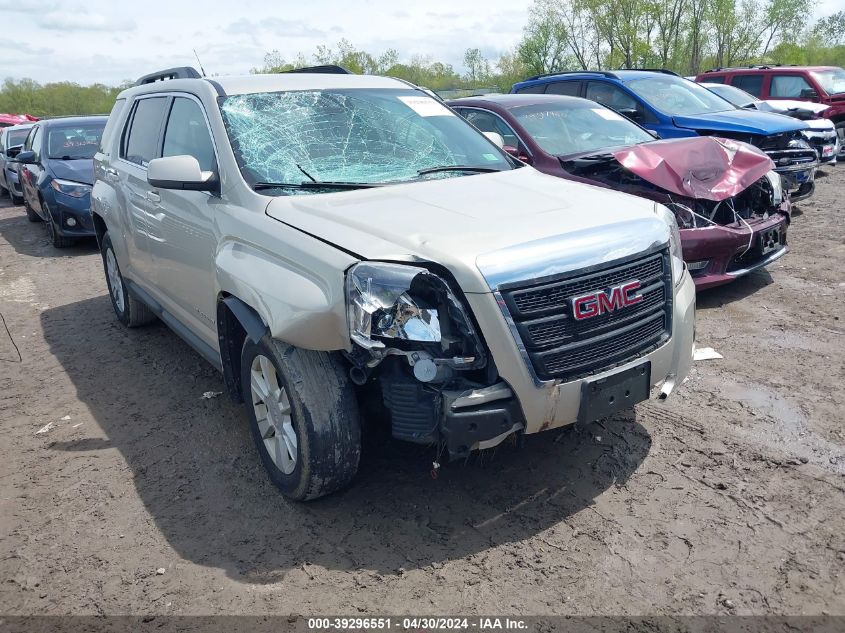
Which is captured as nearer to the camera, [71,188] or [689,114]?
[689,114]

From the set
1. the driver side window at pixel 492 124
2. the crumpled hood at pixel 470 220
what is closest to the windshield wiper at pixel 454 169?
the crumpled hood at pixel 470 220

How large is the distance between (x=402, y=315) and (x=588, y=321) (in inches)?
30.2

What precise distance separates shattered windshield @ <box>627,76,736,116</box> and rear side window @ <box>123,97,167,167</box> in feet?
20.6

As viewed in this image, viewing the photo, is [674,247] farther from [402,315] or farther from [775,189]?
[775,189]

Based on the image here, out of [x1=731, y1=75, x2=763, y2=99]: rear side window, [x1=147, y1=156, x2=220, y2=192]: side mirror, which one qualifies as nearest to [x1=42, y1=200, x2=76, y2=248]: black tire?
[x1=147, y1=156, x2=220, y2=192]: side mirror

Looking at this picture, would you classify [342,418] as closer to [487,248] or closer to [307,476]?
[307,476]

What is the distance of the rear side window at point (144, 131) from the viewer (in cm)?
477

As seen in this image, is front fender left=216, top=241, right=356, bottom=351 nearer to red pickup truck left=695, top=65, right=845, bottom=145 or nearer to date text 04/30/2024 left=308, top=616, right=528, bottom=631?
date text 04/30/2024 left=308, top=616, right=528, bottom=631

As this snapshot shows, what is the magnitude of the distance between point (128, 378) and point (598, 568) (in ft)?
11.8

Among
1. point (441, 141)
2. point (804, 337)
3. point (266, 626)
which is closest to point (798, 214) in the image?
point (804, 337)

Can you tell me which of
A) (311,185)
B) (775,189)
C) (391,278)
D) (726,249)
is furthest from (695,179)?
(391,278)

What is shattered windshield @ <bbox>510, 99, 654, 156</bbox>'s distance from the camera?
22.3ft

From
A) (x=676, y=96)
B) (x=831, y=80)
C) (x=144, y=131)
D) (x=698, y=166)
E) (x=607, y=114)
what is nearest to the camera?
(x=144, y=131)

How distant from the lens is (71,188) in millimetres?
9594
